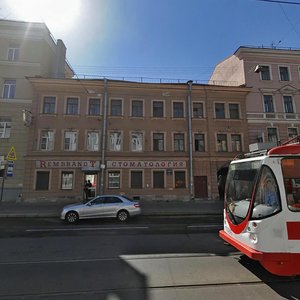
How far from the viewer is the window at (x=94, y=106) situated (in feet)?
72.9

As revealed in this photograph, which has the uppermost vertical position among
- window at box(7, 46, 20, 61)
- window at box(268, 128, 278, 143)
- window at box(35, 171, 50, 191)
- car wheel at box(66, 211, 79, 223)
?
window at box(7, 46, 20, 61)

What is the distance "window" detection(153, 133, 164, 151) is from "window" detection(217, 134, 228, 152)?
543 cm

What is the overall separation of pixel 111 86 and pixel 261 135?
1530cm

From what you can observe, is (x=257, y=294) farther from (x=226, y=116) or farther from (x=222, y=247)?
(x=226, y=116)

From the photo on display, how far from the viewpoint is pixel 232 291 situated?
4.20 m

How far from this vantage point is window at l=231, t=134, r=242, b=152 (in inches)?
890

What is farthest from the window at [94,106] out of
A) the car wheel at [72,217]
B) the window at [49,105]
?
the car wheel at [72,217]

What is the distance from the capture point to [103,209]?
1238cm

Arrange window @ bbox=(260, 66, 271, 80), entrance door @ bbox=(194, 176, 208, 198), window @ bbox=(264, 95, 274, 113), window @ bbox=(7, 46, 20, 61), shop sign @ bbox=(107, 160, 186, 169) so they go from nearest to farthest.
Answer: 1. shop sign @ bbox=(107, 160, 186, 169)
2. entrance door @ bbox=(194, 176, 208, 198)
3. window @ bbox=(7, 46, 20, 61)
4. window @ bbox=(264, 95, 274, 113)
5. window @ bbox=(260, 66, 271, 80)

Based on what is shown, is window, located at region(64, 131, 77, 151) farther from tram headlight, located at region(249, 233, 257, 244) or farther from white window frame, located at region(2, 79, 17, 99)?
tram headlight, located at region(249, 233, 257, 244)

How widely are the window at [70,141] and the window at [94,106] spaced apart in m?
2.64

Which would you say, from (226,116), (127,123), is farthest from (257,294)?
(226,116)

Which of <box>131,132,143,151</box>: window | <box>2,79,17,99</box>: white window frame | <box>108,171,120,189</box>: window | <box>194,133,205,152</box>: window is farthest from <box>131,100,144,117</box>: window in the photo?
<box>2,79,17,99</box>: white window frame

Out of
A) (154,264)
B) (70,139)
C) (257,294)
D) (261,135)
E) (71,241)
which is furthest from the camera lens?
(261,135)
